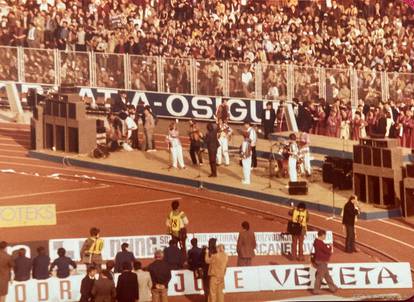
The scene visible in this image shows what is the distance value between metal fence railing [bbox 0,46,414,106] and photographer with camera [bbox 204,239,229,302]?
2.46 metres

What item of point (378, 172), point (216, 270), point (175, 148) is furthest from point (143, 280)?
point (378, 172)

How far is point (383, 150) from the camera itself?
15.0 metres

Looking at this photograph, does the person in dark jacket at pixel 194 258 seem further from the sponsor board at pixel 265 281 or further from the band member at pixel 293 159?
the band member at pixel 293 159

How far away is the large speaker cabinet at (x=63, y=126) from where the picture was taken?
14469 millimetres

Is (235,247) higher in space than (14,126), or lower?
lower

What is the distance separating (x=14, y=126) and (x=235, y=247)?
298cm

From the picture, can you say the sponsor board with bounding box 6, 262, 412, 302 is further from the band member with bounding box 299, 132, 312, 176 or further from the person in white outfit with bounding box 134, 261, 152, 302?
the band member with bounding box 299, 132, 312, 176

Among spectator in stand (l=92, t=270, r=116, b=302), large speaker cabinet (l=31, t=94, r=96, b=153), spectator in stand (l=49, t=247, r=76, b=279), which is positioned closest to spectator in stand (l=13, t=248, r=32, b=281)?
spectator in stand (l=49, t=247, r=76, b=279)

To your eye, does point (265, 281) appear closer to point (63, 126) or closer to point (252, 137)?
point (252, 137)

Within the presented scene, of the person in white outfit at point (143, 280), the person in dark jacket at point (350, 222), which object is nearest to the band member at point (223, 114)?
the person in dark jacket at point (350, 222)

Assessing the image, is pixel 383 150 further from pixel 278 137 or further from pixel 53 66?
pixel 53 66

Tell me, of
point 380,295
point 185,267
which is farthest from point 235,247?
point 380,295

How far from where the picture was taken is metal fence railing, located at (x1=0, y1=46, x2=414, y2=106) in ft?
47.3

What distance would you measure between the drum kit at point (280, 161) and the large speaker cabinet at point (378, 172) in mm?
702
